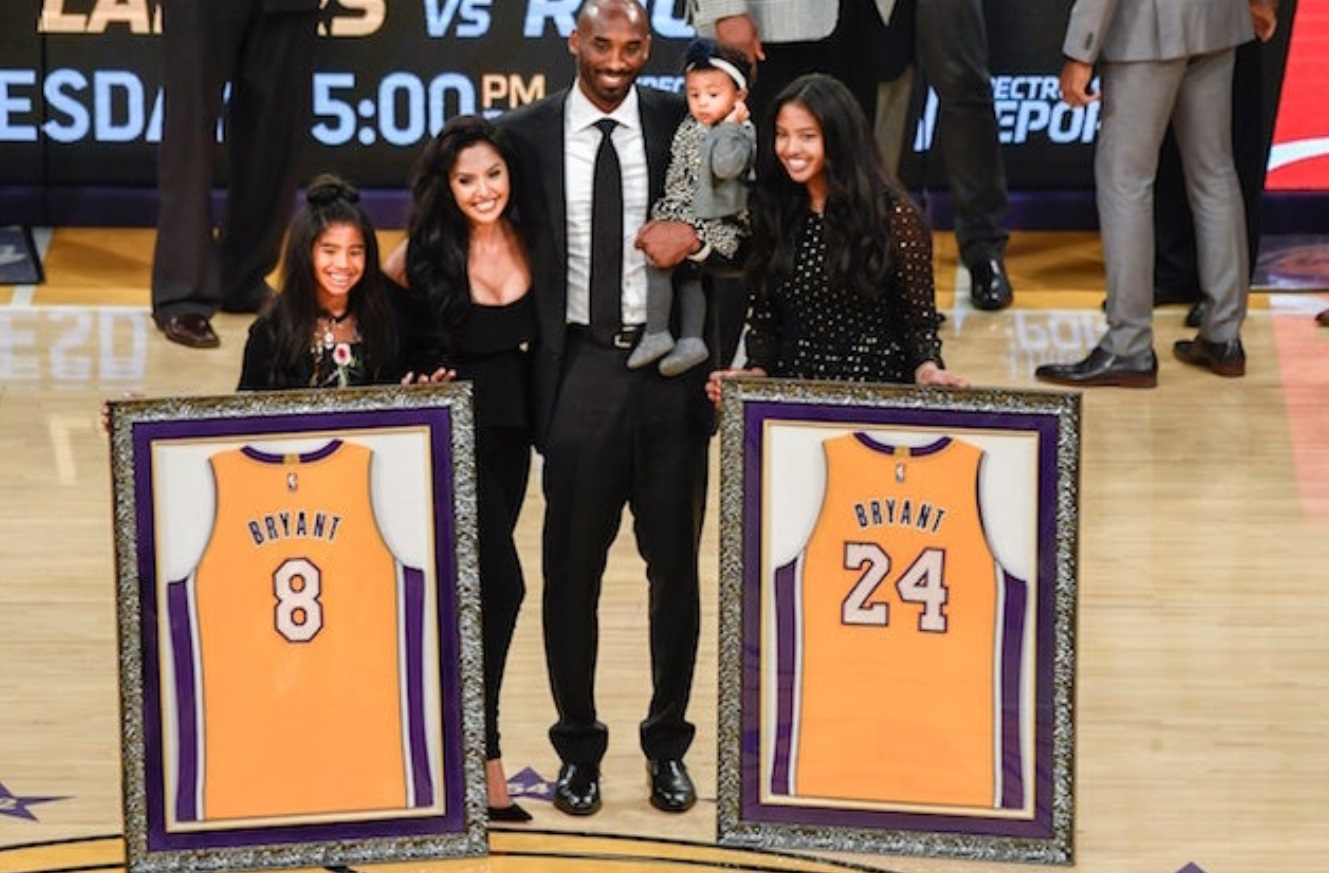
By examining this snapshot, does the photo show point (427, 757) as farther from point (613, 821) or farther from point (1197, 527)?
point (1197, 527)

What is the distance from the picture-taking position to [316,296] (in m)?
5.92

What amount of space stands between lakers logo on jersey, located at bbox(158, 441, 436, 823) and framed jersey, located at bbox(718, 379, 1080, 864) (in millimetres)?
687

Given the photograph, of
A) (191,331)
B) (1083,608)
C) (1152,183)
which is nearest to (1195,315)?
(1152,183)

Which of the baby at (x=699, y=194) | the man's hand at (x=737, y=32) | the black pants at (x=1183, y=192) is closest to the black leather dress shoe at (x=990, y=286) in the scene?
the black pants at (x=1183, y=192)

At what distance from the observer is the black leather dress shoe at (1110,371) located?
9.36 m

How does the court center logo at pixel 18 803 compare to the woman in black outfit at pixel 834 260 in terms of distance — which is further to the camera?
the court center logo at pixel 18 803

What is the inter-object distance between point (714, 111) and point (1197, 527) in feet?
8.78

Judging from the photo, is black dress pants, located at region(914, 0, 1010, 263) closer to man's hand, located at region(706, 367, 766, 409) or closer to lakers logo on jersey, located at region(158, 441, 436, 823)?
man's hand, located at region(706, 367, 766, 409)

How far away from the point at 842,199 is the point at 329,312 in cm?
105

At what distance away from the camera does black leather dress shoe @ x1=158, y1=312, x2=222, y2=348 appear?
9.67 m

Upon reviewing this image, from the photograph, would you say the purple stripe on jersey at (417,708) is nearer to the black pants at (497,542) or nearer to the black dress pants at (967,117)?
the black pants at (497,542)

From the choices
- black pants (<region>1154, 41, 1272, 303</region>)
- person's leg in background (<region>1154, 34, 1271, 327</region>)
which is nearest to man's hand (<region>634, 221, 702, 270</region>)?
person's leg in background (<region>1154, 34, 1271, 327</region>)

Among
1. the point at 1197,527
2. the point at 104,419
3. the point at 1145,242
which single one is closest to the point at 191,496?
the point at 104,419

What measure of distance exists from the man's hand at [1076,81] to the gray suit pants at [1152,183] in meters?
0.08
